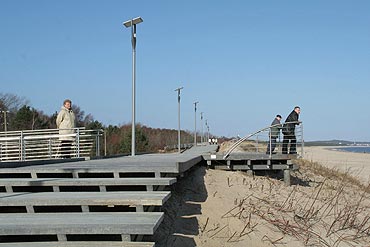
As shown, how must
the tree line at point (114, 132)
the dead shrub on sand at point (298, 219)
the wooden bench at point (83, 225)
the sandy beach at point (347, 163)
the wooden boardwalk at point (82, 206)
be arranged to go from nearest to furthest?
the wooden bench at point (83, 225) → the wooden boardwalk at point (82, 206) → the dead shrub on sand at point (298, 219) → the sandy beach at point (347, 163) → the tree line at point (114, 132)

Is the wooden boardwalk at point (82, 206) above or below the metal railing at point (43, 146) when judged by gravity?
below

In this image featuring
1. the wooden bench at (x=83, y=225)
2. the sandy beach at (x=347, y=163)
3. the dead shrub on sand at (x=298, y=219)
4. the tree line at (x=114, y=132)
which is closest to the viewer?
the wooden bench at (x=83, y=225)

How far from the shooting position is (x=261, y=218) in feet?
26.7

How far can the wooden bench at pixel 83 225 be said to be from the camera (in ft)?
16.1

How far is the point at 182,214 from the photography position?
743 cm

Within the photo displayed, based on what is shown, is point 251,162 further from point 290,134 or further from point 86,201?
point 86,201

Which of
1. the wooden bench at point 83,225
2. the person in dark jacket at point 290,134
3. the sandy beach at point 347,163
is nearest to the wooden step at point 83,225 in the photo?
the wooden bench at point 83,225

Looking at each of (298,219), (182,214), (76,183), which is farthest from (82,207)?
(298,219)

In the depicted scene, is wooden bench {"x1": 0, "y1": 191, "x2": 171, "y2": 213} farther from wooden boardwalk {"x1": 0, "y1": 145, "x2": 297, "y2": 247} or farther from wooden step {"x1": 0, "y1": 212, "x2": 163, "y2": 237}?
wooden step {"x1": 0, "y1": 212, "x2": 163, "y2": 237}

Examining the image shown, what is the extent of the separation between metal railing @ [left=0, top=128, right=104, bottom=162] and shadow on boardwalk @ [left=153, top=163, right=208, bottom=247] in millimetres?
5717

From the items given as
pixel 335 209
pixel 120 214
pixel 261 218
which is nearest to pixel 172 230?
pixel 120 214

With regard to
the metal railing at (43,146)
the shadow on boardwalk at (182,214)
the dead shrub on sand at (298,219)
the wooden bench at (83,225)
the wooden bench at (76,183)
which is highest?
the metal railing at (43,146)

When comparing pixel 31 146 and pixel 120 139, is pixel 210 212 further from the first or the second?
pixel 120 139

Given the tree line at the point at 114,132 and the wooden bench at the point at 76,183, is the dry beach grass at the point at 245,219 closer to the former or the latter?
the wooden bench at the point at 76,183
